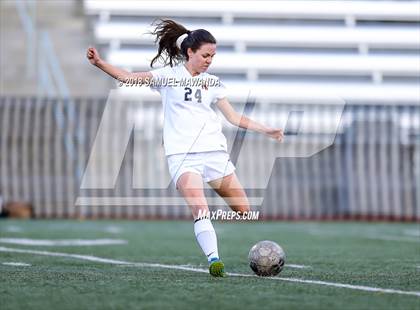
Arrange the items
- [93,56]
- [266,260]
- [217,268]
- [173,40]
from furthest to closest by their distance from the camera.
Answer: [173,40]
[93,56]
[266,260]
[217,268]

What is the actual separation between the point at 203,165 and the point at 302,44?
1533cm

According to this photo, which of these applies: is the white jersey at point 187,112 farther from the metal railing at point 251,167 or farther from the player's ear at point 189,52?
the metal railing at point 251,167

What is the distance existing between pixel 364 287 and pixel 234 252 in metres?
3.32

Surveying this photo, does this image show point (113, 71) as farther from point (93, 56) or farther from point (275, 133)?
point (275, 133)

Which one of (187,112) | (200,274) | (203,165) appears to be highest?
(187,112)

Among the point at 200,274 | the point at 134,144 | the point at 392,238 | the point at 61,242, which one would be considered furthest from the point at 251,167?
→ the point at 200,274

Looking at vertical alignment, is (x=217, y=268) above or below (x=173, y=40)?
below

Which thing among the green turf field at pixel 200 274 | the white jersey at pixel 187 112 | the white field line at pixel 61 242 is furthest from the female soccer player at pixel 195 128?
the white field line at pixel 61 242

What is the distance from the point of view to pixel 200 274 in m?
6.65

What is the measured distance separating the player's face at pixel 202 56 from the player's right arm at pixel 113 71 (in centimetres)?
33

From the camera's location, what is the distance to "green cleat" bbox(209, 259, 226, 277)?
6.32 metres

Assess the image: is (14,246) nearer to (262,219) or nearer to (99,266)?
(99,266)

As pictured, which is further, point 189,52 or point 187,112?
point 189,52

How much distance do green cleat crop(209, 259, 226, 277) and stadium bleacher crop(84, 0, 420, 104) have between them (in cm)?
1441
